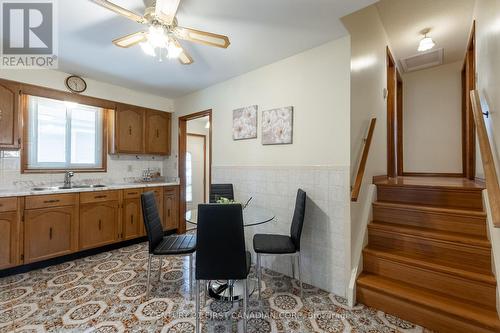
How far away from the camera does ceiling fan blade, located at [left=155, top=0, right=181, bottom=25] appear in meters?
1.56

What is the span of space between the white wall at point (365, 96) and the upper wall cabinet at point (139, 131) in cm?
334

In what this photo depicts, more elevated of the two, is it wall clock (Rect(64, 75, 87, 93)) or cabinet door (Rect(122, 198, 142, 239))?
wall clock (Rect(64, 75, 87, 93))

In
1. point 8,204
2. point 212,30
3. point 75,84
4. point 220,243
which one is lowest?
point 220,243

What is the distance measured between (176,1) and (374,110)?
8.25 ft

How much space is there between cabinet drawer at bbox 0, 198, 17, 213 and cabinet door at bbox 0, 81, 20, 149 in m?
0.69

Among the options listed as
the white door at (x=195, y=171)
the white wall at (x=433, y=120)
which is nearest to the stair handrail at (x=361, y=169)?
the white wall at (x=433, y=120)

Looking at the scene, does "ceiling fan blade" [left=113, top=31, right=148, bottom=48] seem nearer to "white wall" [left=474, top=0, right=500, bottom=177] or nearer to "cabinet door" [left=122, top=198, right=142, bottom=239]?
"cabinet door" [left=122, top=198, right=142, bottom=239]

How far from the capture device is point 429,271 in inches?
72.8

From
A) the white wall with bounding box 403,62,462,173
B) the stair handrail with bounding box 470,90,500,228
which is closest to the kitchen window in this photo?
the stair handrail with bounding box 470,90,500,228

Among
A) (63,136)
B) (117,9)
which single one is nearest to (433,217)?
(117,9)

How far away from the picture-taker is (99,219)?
3.12 m

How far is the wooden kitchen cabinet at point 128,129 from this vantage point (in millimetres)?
3568

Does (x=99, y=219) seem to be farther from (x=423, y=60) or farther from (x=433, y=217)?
(x=423, y=60)

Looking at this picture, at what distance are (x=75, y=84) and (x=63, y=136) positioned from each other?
0.78 metres
